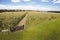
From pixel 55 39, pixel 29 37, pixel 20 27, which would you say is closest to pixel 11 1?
pixel 20 27

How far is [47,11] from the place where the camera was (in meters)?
1.16

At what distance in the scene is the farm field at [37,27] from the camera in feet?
3.66

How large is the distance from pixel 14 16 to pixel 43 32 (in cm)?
30

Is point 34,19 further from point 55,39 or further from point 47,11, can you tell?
point 55,39

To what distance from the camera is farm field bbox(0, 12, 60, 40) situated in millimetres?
1114

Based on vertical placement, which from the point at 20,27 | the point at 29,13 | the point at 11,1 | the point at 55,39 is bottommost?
the point at 55,39

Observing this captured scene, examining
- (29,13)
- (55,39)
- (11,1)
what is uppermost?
(11,1)

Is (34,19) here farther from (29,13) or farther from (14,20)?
(14,20)

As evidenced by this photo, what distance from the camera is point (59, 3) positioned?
116cm

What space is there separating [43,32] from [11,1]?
1.36 ft

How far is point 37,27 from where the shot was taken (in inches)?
44.3

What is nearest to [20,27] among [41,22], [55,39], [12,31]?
[12,31]

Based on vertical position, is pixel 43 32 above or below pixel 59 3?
below

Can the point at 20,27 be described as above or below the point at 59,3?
below
